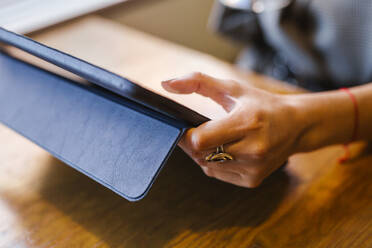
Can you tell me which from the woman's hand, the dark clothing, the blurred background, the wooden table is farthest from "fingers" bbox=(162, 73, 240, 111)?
the blurred background

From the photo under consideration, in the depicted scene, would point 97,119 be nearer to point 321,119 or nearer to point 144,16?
point 321,119

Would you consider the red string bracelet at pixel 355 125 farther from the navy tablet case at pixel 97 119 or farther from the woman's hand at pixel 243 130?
the navy tablet case at pixel 97 119

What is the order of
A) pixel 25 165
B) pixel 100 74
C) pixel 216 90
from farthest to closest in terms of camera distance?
pixel 25 165, pixel 216 90, pixel 100 74

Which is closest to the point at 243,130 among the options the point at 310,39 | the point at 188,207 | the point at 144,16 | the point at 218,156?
the point at 218,156

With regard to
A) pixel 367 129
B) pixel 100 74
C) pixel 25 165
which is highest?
pixel 100 74

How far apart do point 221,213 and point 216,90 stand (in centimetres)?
17

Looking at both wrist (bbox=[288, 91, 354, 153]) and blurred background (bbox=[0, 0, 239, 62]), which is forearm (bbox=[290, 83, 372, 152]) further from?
blurred background (bbox=[0, 0, 239, 62])

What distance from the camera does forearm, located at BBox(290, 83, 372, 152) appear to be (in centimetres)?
53

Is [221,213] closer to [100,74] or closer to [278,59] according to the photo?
[100,74]

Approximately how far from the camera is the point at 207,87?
0.48 meters

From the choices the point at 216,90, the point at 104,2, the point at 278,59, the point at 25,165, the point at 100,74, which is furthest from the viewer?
the point at 104,2

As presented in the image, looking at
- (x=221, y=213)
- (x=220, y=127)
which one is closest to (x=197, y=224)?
(x=221, y=213)

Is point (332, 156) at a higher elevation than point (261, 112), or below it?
below

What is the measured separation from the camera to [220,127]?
0.43 meters
